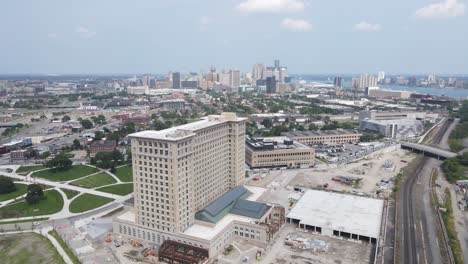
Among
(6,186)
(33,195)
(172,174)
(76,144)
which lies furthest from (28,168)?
(172,174)

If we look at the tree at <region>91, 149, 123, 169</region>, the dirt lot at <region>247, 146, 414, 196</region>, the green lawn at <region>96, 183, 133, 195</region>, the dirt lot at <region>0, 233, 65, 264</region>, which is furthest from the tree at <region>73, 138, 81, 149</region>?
the dirt lot at <region>247, 146, 414, 196</region>

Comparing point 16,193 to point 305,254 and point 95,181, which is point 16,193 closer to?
point 95,181

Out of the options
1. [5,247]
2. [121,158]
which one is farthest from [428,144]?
[5,247]

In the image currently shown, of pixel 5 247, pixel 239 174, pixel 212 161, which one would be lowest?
pixel 5 247

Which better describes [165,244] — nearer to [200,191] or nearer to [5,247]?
[200,191]

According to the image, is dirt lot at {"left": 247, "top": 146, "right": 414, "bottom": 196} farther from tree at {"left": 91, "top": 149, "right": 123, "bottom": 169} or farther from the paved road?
tree at {"left": 91, "top": 149, "right": 123, "bottom": 169}
